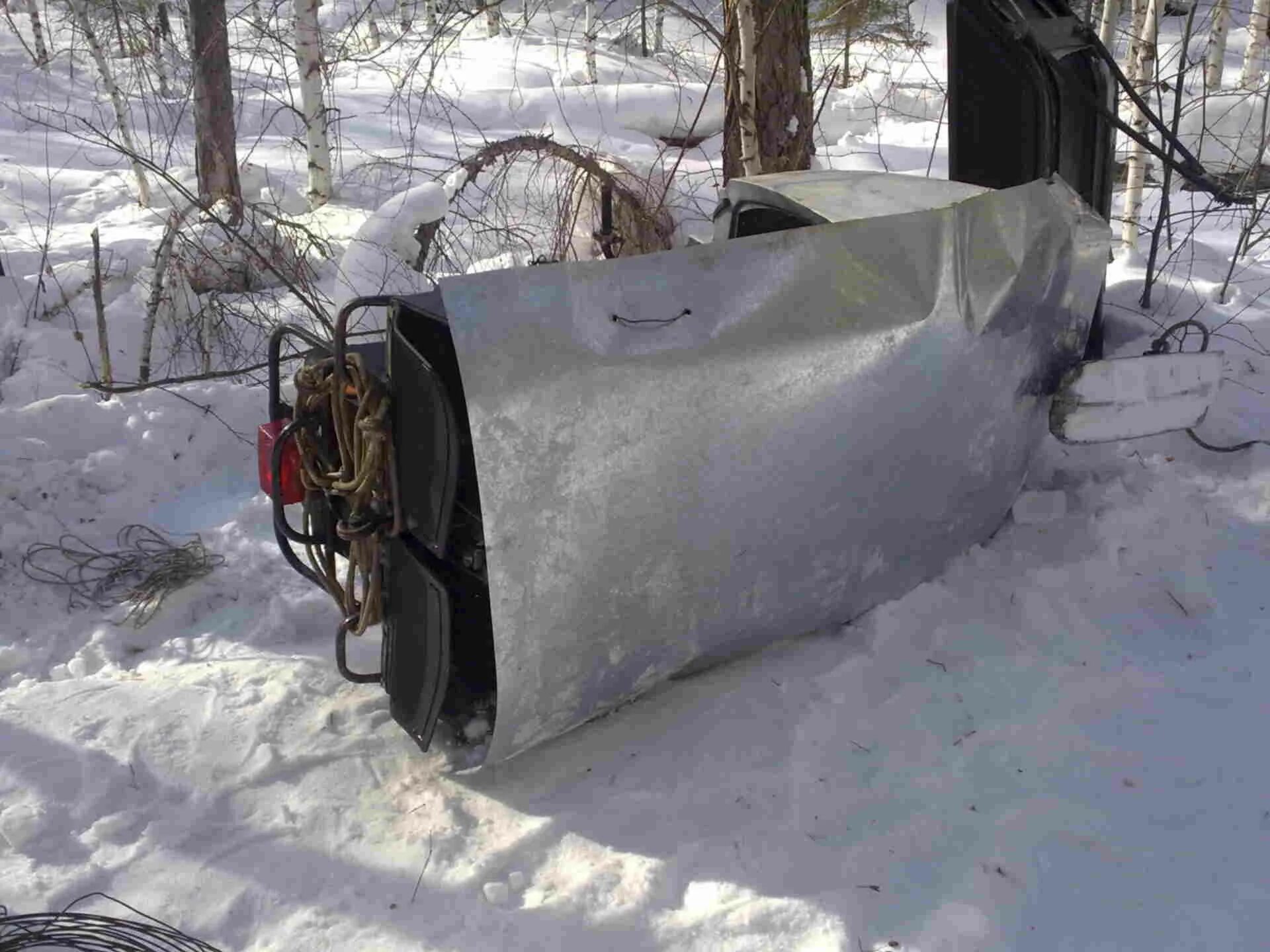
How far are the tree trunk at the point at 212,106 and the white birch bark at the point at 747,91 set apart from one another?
7.13 m

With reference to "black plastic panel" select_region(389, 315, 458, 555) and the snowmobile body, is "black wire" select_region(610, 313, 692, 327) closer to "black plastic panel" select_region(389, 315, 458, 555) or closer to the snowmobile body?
the snowmobile body

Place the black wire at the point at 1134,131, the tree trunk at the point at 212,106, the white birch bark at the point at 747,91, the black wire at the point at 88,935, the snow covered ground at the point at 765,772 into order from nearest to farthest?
the black wire at the point at 88,935 < the snow covered ground at the point at 765,772 < the black wire at the point at 1134,131 < the white birch bark at the point at 747,91 < the tree trunk at the point at 212,106

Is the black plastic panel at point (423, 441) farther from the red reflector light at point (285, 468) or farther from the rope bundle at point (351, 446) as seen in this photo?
the red reflector light at point (285, 468)

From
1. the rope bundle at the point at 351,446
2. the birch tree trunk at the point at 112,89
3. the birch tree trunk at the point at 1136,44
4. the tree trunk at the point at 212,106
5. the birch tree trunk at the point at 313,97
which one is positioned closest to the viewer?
the rope bundle at the point at 351,446

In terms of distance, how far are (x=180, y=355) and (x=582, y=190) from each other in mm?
2936

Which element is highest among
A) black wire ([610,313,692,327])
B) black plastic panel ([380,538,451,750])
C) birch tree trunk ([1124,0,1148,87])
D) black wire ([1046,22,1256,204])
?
birch tree trunk ([1124,0,1148,87])

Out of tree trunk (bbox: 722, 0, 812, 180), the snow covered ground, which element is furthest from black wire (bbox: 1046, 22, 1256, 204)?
tree trunk (bbox: 722, 0, 812, 180)

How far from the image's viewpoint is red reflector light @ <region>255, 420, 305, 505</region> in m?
2.55

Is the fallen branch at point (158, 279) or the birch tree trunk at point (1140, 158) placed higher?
the birch tree trunk at point (1140, 158)

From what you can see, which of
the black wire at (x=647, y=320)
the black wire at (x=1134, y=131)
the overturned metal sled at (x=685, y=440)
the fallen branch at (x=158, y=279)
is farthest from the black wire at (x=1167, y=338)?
the fallen branch at (x=158, y=279)

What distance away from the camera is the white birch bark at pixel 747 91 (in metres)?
4.65

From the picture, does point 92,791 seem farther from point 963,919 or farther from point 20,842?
point 963,919

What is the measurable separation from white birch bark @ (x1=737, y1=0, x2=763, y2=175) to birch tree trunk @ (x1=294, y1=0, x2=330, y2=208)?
15.2ft

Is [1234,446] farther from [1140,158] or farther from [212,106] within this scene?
[212,106]
